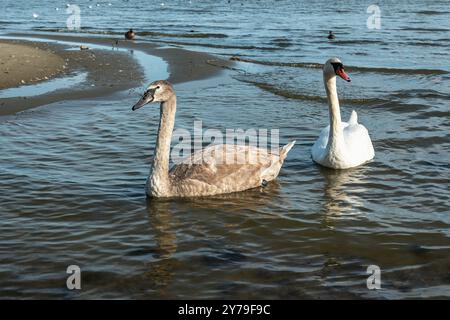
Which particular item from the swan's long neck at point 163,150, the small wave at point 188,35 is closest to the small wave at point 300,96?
the swan's long neck at point 163,150

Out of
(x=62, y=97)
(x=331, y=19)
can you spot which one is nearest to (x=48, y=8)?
(x=331, y=19)

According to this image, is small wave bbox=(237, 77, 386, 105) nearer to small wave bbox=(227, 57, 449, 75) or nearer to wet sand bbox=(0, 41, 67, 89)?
small wave bbox=(227, 57, 449, 75)

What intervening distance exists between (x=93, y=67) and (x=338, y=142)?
11.2 meters

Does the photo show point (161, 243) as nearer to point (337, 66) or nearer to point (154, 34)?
point (337, 66)

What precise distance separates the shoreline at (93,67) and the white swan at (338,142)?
6.52 metres

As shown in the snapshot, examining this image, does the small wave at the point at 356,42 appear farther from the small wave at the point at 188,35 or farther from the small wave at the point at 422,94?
the small wave at the point at 422,94

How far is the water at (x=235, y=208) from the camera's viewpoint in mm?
6090

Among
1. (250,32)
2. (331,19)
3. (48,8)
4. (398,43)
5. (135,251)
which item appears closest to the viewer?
(135,251)

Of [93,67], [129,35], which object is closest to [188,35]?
[129,35]

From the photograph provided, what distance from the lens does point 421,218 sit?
25.1 ft

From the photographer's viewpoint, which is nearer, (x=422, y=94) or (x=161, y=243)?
(x=161, y=243)

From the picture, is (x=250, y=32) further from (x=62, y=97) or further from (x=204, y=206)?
(x=204, y=206)

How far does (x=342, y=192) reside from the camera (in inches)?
344
